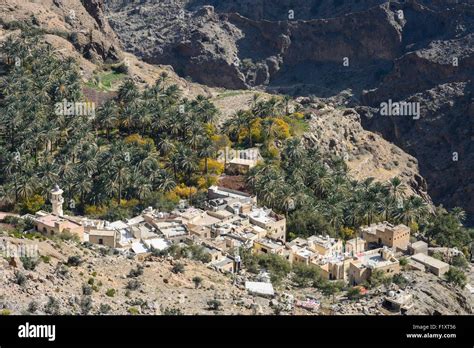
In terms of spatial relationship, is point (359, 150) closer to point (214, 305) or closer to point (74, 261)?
point (74, 261)

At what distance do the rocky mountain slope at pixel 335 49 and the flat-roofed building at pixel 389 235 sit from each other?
184ft

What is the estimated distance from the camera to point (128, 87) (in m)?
86.7

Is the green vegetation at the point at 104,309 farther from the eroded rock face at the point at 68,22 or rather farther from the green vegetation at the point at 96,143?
the eroded rock face at the point at 68,22

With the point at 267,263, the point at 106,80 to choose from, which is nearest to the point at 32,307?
the point at 267,263

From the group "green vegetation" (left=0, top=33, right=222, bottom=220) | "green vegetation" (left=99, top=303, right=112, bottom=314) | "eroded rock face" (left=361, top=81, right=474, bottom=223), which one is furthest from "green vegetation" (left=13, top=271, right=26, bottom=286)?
"eroded rock face" (left=361, top=81, right=474, bottom=223)

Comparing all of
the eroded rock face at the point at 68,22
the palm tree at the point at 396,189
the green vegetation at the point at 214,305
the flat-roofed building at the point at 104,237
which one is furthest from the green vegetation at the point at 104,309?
the eroded rock face at the point at 68,22

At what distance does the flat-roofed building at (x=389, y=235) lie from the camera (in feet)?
206

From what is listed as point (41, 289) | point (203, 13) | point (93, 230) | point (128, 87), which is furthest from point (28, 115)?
point (203, 13)

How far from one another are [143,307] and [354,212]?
113ft

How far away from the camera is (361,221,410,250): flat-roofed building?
62.9 m

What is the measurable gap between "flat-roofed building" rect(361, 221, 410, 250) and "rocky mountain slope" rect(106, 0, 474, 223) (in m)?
56.2
